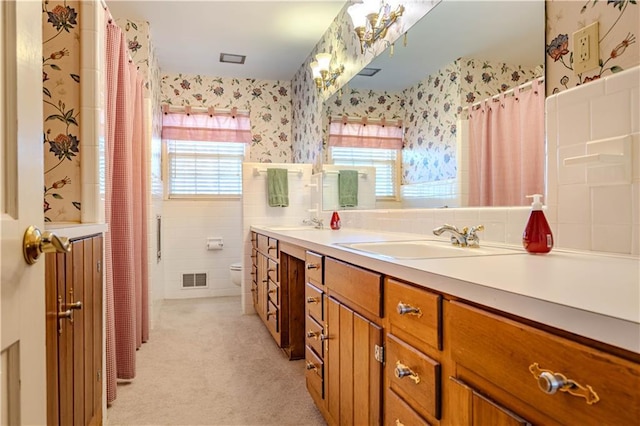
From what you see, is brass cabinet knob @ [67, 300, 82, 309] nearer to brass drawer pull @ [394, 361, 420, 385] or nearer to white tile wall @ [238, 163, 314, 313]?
brass drawer pull @ [394, 361, 420, 385]

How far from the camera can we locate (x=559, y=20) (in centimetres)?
124

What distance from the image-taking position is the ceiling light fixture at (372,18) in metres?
2.39

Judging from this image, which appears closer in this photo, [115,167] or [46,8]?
[46,8]

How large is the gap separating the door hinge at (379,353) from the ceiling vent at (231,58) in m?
3.54

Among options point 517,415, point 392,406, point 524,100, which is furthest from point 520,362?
point 524,100

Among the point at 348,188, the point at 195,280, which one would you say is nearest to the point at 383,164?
the point at 348,188

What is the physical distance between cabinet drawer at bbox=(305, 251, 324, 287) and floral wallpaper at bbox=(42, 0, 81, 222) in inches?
36.6

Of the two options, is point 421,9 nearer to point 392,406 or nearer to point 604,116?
point 604,116

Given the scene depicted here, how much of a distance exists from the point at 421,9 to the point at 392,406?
6.09ft

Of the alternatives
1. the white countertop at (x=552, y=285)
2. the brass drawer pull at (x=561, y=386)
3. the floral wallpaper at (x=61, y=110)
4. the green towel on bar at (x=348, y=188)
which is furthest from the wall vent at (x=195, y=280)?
the brass drawer pull at (x=561, y=386)

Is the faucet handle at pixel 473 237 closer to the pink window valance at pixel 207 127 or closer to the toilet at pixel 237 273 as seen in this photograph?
the toilet at pixel 237 273

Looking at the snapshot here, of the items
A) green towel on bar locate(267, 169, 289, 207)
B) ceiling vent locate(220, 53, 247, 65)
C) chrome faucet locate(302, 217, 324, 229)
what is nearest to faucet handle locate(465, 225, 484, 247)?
chrome faucet locate(302, 217, 324, 229)

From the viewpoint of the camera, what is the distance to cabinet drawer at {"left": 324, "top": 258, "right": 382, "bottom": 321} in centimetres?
113

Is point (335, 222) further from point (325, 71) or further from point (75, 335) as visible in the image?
point (75, 335)
